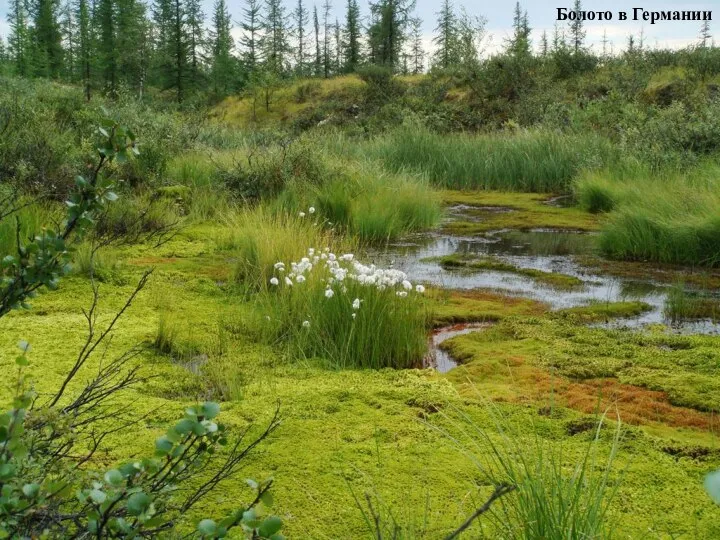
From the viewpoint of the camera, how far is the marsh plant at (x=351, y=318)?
4.46m

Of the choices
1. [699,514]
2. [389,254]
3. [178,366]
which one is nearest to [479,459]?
[699,514]

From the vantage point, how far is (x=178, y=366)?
13.6ft

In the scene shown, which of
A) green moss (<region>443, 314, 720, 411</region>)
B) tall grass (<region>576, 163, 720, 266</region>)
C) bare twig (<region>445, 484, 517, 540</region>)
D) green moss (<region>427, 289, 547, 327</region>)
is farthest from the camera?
tall grass (<region>576, 163, 720, 266</region>)

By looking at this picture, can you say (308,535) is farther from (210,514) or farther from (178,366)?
(178,366)

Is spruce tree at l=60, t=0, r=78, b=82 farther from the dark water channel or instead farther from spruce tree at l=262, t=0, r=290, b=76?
the dark water channel

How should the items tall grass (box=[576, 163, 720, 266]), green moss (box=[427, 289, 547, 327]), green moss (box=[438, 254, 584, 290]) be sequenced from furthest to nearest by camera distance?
tall grass (box=[576, 163, 720, 266])
green moss (box=[438, 254, 584, 290])
green moss (box=[427, 289, 547, 327])

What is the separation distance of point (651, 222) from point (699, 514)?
599 cm

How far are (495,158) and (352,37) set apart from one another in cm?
3940

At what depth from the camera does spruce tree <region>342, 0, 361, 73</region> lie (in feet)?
168

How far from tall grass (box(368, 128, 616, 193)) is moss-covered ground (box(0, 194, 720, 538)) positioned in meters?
8.54

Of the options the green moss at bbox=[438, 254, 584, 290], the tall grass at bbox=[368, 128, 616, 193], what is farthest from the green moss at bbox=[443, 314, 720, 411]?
the tall grass at bbox=[368, 128, 616, 193]

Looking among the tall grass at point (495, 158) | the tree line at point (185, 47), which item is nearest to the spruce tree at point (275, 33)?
the tree line at point (185, 47)

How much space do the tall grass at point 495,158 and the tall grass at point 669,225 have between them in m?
4.66

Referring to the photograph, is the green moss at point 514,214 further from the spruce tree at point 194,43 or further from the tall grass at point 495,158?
the spruce tree at point 194,43
